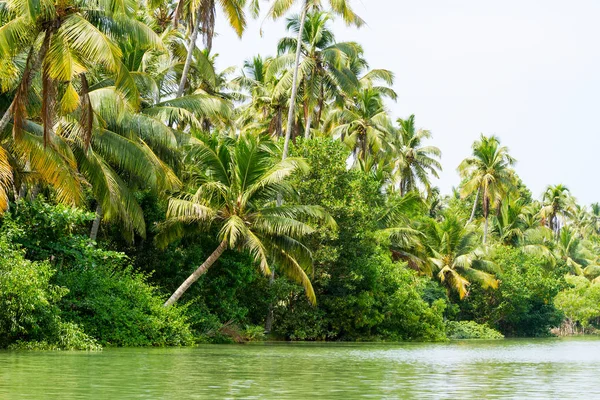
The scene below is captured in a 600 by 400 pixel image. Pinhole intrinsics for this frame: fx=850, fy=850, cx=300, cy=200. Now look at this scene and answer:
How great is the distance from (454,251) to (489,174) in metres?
6.73

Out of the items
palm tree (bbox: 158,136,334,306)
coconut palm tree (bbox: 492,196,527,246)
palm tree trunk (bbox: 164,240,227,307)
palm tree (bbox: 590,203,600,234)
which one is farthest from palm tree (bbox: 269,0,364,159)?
palm tree (bbox: 590,203,600,234)

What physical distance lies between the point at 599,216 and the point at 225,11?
279ft

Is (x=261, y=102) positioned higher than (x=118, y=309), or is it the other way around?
(x=261, y=102)

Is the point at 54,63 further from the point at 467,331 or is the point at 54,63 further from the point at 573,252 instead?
the point at 573,252

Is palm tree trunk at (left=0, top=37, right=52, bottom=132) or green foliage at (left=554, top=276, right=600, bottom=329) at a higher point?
palm tree trunk at (left=0, top=37, right=52, bottom=132)

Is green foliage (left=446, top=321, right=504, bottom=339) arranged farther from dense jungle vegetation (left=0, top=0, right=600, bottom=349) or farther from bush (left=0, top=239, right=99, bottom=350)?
bush (left=0, top=239, right=99, bottom=350)

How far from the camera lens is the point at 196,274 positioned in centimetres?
2655

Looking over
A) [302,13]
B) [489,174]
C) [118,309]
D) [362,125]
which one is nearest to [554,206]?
[489,174]

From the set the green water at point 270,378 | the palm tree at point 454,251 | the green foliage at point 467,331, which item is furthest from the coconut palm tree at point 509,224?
the green water at point 270,378

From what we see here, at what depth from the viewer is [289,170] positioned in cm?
2525

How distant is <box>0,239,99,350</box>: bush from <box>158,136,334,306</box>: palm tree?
19.7 feet

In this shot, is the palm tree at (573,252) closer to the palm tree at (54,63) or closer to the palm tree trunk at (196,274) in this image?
the palm tree trunk at (196,274)

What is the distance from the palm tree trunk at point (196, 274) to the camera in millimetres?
25859

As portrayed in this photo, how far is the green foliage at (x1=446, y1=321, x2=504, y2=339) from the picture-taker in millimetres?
45884
